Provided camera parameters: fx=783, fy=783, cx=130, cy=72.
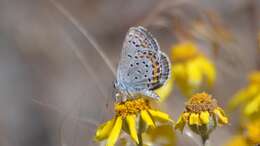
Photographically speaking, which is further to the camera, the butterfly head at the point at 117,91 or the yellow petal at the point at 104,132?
the butterfly head at the point at 117,91

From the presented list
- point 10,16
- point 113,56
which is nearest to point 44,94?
point 10,16

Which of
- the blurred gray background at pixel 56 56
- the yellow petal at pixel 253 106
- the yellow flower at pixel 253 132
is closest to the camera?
the yellow flower at pixel 253 132

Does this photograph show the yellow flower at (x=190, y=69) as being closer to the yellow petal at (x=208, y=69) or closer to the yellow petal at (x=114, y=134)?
the yellow petal at (x=208, y=69)

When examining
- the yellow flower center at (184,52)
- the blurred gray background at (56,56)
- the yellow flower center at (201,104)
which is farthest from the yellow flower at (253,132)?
the blurred gray background at (56,56)

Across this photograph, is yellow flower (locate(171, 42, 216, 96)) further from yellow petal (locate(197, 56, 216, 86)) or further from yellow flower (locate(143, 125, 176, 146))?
yellow flower (locate(143, 125, 176, 146))

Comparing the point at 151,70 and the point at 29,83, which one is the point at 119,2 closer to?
the point at 29,83

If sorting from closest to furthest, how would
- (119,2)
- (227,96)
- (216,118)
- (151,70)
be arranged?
(216,118)
(151,70)
(227,96)
(119,2)
